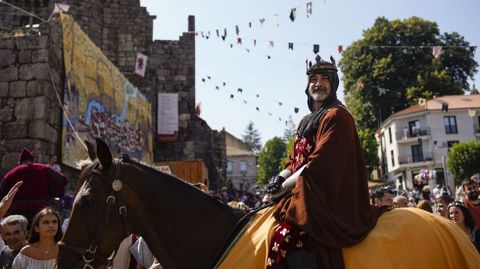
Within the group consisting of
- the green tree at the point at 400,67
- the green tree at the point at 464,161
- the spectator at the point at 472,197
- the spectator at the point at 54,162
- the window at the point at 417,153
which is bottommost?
the spectator at the point at 472,197

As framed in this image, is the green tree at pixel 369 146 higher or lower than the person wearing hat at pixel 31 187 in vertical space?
higher

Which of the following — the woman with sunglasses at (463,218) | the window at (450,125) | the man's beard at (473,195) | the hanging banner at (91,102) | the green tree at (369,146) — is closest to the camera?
the woman with sunglasses at (463,218)

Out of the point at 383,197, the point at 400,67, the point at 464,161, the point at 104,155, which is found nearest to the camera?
the point at 104,155

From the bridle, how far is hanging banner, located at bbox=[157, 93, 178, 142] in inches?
798

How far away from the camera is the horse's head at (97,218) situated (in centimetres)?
285

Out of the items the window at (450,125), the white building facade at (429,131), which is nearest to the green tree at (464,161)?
the white building facade at (429,131)

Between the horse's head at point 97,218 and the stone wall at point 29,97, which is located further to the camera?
the stone wall at point 29,97

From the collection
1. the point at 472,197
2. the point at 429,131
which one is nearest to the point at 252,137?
the point at 429,131

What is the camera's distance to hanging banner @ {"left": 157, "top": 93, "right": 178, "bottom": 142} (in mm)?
23203

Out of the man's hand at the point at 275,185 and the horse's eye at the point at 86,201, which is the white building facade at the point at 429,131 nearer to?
the man's hand at the point at 275,185

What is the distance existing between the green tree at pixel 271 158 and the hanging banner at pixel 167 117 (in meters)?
55.4

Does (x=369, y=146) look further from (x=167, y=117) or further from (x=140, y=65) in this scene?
(x=140, y=65)

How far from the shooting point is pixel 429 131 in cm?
4609

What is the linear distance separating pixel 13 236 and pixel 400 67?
4269cm
